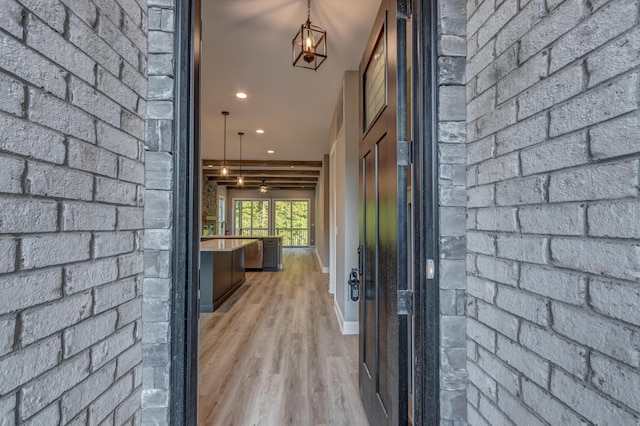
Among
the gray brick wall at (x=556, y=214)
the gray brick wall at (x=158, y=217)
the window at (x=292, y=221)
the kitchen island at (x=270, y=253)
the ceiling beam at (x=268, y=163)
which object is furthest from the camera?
the window at (x=292, y=221)

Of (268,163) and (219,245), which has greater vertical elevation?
(268,163)

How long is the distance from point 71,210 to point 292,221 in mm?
14876

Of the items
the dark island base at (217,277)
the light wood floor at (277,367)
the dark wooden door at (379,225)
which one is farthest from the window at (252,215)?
the dark wooden door at (379,225)

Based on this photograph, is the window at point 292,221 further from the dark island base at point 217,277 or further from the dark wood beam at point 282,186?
the dark island base at point 217,277

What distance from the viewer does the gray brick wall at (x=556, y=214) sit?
1.99ft

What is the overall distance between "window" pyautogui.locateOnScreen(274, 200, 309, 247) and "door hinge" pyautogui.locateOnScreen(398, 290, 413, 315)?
14.3m

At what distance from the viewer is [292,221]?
1566 cm

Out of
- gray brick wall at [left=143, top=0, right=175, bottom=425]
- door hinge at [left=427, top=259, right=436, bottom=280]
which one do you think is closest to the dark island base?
gray brick wall at [left=143, top=0, right=175, bottom=425]

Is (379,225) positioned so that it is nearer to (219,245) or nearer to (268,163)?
(219,245)

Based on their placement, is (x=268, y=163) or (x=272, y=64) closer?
(x=272, y=64)

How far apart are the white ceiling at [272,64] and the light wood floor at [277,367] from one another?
9.75ft

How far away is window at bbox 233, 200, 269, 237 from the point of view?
1541 centimetres

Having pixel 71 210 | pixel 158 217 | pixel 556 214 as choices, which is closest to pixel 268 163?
pixel 158 217

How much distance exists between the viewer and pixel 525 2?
34.2 inches
